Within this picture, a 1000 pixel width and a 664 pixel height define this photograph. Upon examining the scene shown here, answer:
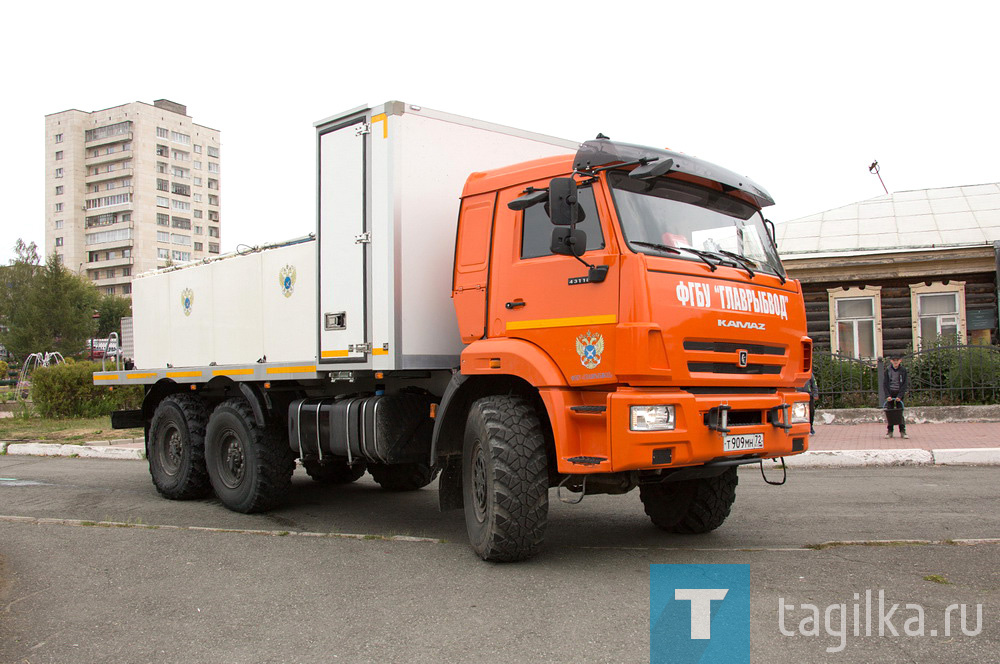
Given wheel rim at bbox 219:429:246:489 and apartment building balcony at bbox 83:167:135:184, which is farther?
apartment building balcony at bbox 83:167:135:184

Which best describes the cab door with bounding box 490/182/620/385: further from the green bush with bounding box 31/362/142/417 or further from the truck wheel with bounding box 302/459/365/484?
the green bush with bounding box 31/362/142/417

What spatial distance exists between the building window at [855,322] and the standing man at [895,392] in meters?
5.40

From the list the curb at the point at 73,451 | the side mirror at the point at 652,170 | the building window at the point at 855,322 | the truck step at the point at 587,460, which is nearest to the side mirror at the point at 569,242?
the side mirror at the point at 652,170

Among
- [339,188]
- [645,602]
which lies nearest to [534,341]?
[645,602]

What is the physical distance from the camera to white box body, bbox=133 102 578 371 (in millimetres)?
6973

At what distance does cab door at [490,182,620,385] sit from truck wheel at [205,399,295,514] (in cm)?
333

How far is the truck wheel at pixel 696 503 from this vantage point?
6871 mm

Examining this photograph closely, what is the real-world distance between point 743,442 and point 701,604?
1.28 meters

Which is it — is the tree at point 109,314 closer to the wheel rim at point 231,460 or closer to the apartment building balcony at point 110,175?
the apartment building balcony at point 110,175

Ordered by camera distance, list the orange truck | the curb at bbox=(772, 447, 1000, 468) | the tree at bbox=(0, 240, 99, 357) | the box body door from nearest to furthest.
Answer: the orange truck → the box body door → the curb at bbox=(772, 447, 1000, 468) → the tree at bbox=(0, 240, 99, 357)

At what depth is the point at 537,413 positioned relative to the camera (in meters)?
6.06

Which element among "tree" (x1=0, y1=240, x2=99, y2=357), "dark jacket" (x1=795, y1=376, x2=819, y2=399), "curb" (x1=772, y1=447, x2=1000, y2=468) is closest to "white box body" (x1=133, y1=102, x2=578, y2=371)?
"dark jacket" (x1=795, y1=376, x2=819, y2=399)

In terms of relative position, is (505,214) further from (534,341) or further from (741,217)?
(741,217)

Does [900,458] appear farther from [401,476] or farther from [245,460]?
[245,460]
